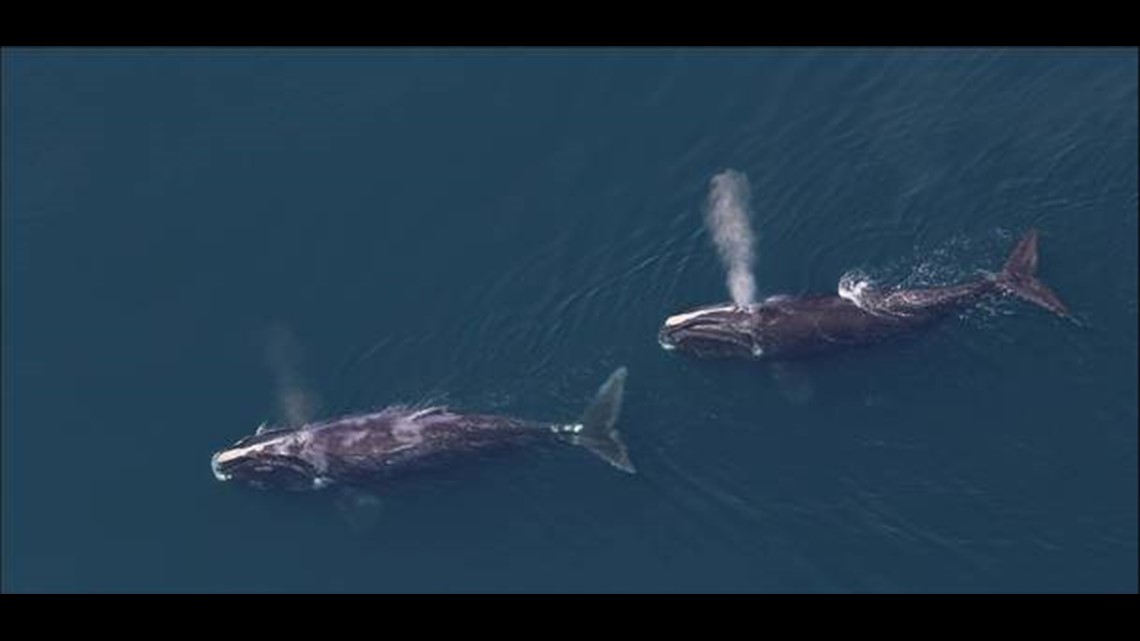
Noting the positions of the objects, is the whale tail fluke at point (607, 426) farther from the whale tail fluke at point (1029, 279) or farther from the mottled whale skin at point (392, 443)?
the whale tail fluke at point (1029, 279)

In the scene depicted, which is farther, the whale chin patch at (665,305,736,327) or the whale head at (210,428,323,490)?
the whale head at (210,428,323,490)

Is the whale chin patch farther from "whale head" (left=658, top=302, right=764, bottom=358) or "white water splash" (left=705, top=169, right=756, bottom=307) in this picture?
"white water splash" (left=705, top=169, right=756, bottom=307)

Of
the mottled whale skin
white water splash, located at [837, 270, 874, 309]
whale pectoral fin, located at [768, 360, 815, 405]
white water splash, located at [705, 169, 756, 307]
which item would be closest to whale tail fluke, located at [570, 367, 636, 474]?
the mottled whale skin

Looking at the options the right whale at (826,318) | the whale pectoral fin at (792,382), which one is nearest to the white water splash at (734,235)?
the right whale at (826,318)

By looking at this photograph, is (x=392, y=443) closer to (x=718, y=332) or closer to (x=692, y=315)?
(x=692, y=315)

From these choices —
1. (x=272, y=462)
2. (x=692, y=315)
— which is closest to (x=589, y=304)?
(x=692, y=315)

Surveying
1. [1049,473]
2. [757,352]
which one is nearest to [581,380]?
[757,352]

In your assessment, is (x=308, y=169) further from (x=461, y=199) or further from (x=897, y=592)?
(x=897, y=592)
